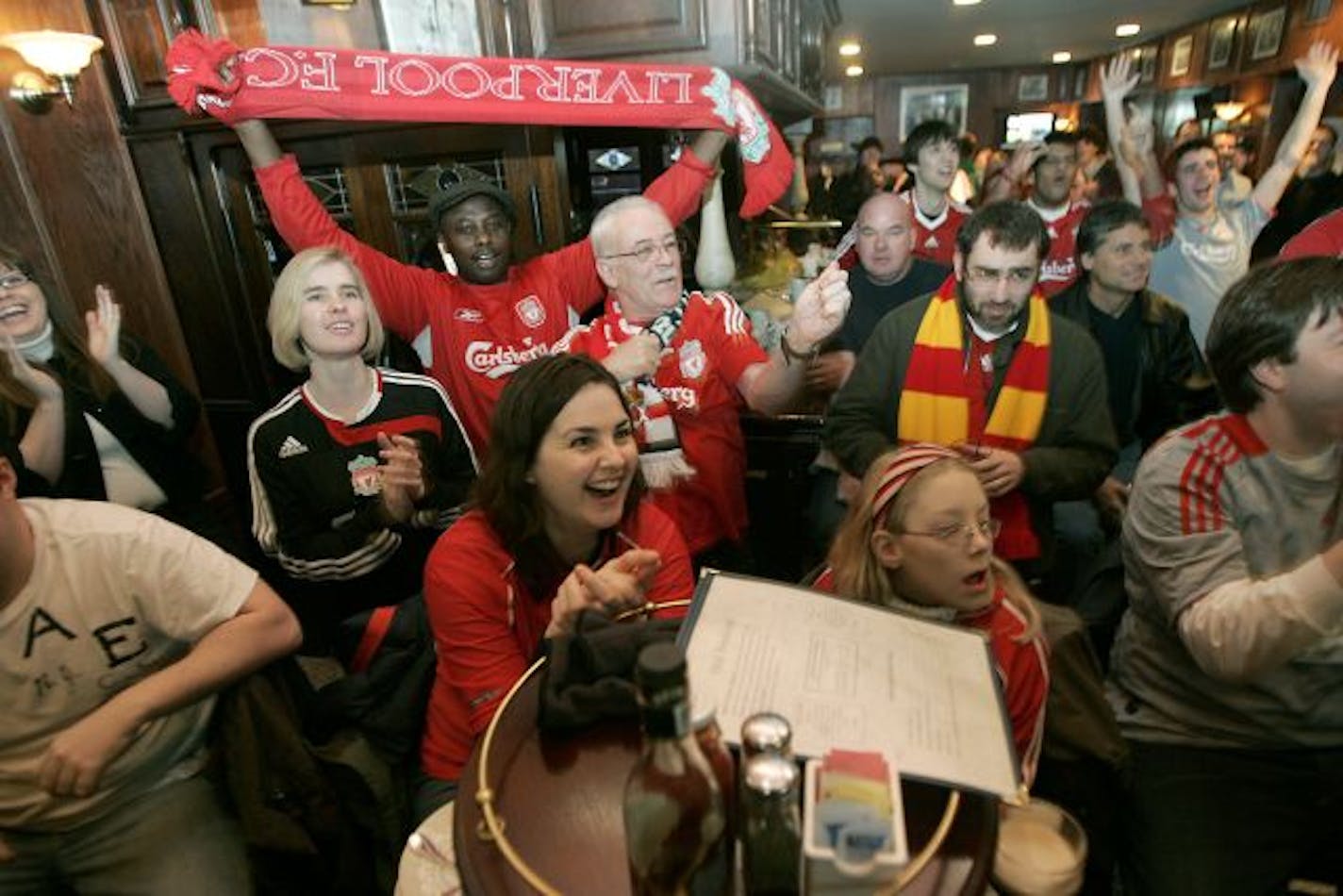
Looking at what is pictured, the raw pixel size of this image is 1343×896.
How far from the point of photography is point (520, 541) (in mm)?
1492

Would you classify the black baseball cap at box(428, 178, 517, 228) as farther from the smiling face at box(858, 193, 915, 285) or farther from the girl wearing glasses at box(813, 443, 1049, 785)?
the girl wearing glasses at box(813, 443, 1049, 785)

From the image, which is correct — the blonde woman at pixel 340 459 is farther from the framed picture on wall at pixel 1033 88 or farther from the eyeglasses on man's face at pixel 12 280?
the framed picture on wall at pixel 1033 88

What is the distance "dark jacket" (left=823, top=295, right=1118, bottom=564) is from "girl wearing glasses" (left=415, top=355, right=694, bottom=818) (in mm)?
910

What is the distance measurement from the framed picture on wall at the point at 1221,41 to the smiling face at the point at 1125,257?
8.09 metres

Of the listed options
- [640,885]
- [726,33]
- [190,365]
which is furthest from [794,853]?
[190,365]

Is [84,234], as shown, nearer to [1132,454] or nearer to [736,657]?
[736,657]

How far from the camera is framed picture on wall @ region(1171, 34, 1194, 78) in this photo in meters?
8.95

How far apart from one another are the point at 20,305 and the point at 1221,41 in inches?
436

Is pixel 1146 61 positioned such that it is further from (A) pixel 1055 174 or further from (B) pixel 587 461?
(B) pixel 587 461

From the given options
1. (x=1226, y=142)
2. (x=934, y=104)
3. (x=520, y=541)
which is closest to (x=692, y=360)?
(x=520, y=541)

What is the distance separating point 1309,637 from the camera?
1.15 metres

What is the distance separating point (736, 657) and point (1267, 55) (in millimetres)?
9912

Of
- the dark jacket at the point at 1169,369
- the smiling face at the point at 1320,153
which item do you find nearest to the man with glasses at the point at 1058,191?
the dark jacket at the point at 1169,369

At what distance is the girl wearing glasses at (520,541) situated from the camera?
1428 millimetres
